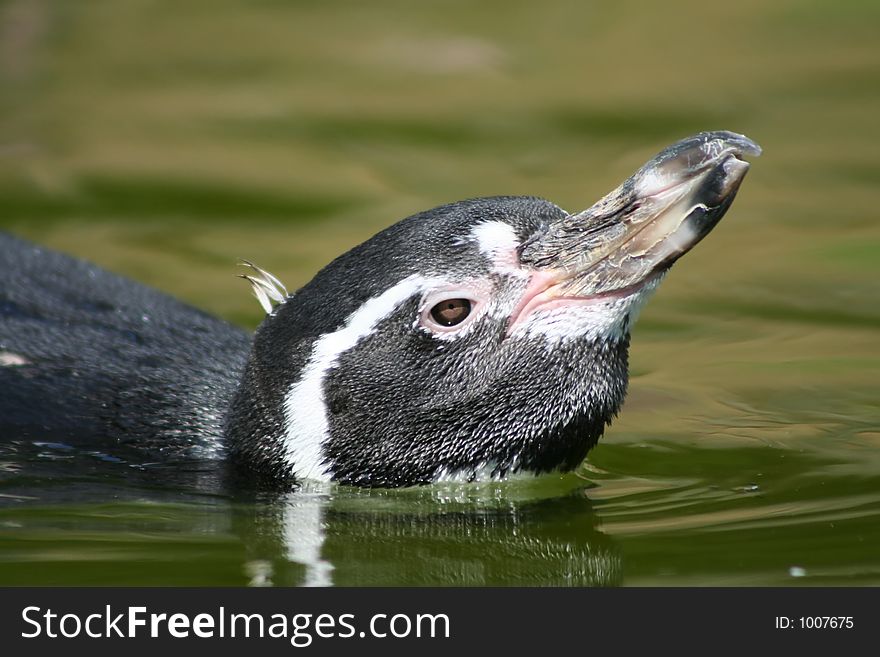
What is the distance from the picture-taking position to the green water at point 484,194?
649cm

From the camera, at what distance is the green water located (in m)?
6.49

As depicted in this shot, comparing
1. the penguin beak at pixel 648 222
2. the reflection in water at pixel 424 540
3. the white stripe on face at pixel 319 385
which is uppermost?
the penguin beak at pixel 648 222

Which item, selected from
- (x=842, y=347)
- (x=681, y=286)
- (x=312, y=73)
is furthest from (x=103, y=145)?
(x=842, y=347)

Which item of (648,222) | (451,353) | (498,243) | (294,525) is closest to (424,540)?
(294,525)

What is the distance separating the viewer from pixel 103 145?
522 inches

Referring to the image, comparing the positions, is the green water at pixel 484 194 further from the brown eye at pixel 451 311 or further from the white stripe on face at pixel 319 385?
the brown eye at pixel 451 311

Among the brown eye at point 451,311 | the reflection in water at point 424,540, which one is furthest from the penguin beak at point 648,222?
the reflection in water at point 424,540

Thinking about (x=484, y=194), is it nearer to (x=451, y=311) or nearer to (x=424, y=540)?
(x=451, y=311)

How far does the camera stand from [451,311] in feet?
22.2

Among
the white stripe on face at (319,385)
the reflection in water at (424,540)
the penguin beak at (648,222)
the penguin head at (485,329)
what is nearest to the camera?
the reflection in water at (424,540)

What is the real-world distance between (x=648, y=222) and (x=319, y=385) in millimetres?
1651

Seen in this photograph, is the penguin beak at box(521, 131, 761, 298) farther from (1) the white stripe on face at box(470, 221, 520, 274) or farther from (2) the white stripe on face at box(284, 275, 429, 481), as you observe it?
(2) the white stripe on face at box(284, 275, 429, 481)
